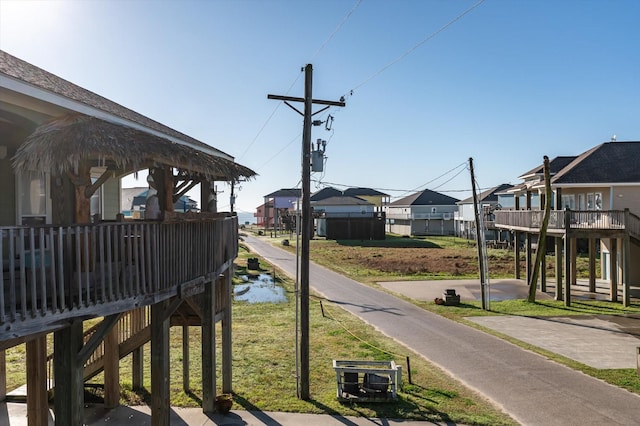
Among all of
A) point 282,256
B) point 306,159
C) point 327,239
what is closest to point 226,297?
point 306,159

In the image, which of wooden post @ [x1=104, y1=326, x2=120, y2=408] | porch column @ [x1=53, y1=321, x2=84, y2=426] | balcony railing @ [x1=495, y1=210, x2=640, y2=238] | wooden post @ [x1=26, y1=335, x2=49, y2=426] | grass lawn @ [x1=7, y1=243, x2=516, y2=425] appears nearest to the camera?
porch column @ [x1=53, y1=321, x2=84, y2=426]

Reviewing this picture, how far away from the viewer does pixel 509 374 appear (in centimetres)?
1330

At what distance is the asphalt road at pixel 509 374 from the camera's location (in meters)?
10.6

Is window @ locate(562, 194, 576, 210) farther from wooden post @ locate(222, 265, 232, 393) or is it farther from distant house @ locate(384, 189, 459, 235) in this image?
distant house @ locate(384, 189, 459, 235)

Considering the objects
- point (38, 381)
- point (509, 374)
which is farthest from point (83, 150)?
point (509, 374)

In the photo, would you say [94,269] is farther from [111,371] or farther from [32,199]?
[111,371]

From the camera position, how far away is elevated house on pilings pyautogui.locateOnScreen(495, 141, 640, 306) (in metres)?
23.7

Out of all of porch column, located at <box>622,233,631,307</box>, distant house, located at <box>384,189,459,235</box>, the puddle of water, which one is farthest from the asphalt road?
distant house, located at <box>384,189,459,235</box>

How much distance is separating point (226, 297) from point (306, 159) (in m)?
4.24

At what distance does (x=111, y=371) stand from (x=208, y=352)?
2.32 m

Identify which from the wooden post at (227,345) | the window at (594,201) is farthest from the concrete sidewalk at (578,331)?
the wooden post at (227,345)

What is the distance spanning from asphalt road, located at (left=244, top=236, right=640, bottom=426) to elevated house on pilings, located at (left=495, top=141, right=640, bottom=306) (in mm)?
8574

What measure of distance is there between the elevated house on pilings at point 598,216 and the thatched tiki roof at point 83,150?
2181 centimetres

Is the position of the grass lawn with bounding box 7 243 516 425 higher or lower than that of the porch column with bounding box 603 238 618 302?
lower
